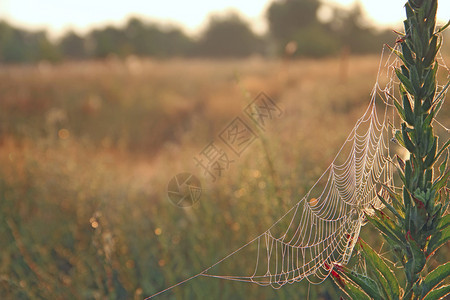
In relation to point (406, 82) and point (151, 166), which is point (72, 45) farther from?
point (406, 82)

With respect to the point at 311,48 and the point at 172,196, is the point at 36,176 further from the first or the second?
the point at 311,48

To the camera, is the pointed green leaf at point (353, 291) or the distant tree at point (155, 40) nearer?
the pointed green leaf at point (353, 291)

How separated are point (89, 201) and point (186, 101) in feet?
34.2

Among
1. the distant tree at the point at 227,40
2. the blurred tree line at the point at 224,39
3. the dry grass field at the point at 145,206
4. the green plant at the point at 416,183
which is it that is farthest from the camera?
the distant tree at the point at 227,40

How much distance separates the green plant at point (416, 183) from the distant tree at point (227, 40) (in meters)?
50.3

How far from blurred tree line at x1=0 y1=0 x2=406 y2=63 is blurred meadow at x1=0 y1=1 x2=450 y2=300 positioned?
49 cm

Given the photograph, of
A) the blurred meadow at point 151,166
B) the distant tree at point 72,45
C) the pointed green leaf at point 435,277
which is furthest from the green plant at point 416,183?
the distant tree at point 72,45

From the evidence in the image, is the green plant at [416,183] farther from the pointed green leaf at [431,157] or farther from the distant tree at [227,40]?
the distant tree at [227,40]

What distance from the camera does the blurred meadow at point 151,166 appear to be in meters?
2.54

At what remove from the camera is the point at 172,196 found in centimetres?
413

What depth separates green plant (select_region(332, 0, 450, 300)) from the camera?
835 mm

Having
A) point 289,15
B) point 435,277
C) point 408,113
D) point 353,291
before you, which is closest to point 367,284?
point 353,291

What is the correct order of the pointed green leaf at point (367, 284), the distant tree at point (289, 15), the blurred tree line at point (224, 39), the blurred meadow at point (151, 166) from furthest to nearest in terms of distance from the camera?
the distant tree at point (289, 15) → the blurred tree line at point (224, 39) → the blurred meadow at point (151, 166) → the pointed green leaf at point (367, 284)

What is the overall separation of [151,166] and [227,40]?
147 feet
